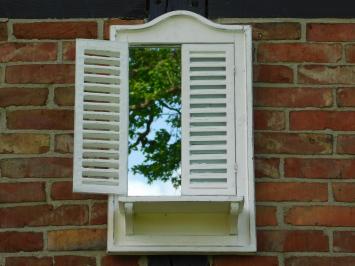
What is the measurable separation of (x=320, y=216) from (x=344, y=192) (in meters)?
0.13

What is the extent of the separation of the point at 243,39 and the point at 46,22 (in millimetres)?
764

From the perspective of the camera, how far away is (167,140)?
3.52 meters

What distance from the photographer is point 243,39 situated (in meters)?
3.61

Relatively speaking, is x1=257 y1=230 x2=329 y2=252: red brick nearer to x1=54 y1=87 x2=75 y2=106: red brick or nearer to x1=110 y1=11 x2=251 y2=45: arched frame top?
x1=110 y1=11 x2=251 y2=45: arched frame top

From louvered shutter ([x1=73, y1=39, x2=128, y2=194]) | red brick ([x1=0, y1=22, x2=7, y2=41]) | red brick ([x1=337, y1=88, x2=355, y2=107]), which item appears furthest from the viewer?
red brick ([x1=0, y1=22, x2=7, y2=41])

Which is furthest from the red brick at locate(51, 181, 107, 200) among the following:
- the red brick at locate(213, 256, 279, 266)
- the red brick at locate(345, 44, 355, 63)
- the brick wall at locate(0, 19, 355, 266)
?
the red brick at locate(345, 44, 355, 63)

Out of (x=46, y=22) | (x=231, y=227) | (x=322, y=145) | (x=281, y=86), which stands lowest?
(x=231, y=227)

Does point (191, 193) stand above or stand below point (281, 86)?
below

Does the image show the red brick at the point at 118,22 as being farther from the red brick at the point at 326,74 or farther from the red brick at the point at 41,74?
the red brick at the point at 326,74

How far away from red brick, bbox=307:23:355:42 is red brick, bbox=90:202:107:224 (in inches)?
39.9

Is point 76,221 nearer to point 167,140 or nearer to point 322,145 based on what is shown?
point 167,140

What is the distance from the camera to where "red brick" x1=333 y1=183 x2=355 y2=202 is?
348cm

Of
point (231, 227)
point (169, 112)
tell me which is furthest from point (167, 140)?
point (231, 227)

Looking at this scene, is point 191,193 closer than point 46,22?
Yes
